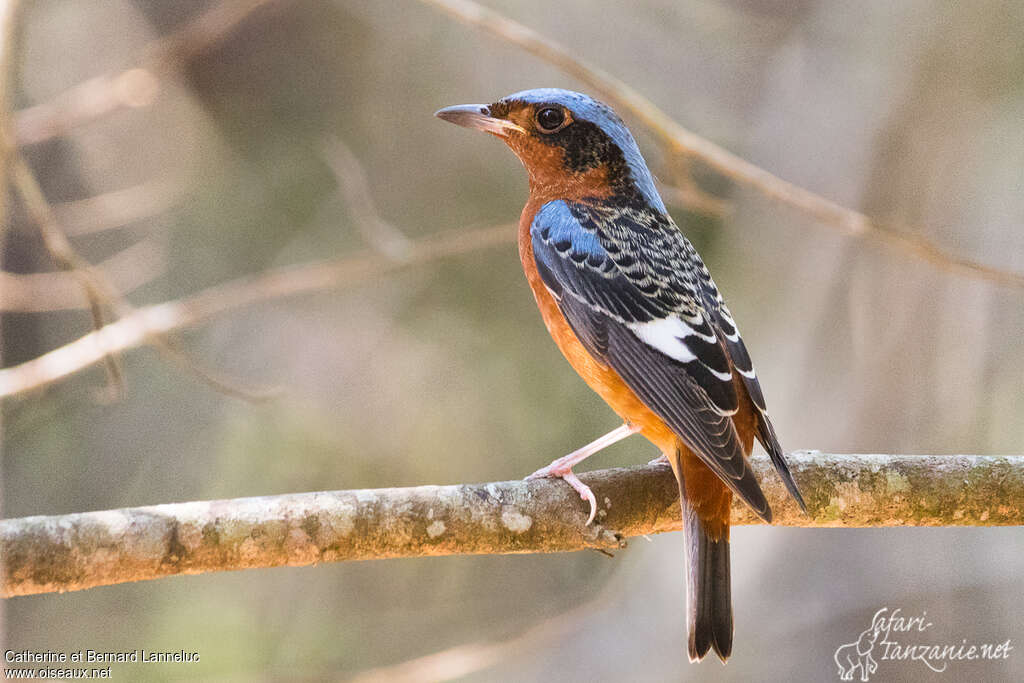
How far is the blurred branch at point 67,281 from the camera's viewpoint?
17.9ft

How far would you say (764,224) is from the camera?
6.77m

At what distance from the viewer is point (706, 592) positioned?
124 inches

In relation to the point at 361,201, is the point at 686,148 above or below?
above

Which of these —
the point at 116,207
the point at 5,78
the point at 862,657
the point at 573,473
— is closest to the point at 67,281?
the point at 116,207

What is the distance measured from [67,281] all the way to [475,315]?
2.93 metres

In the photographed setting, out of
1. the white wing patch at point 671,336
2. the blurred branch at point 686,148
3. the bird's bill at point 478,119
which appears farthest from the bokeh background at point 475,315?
the white wing patch at point 671,336

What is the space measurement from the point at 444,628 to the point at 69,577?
14.1ft

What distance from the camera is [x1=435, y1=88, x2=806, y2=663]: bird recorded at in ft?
10.5

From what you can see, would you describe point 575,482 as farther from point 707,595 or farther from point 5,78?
point 5,78

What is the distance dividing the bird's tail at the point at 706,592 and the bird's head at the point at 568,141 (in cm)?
139

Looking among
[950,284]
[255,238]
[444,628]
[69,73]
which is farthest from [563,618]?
[69,73]

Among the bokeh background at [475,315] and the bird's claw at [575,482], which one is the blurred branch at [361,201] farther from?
the bird's claw at [575,482]

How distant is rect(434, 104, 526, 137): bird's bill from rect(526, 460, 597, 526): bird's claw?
131 centimetres

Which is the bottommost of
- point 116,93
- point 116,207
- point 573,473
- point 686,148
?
point 116,207
